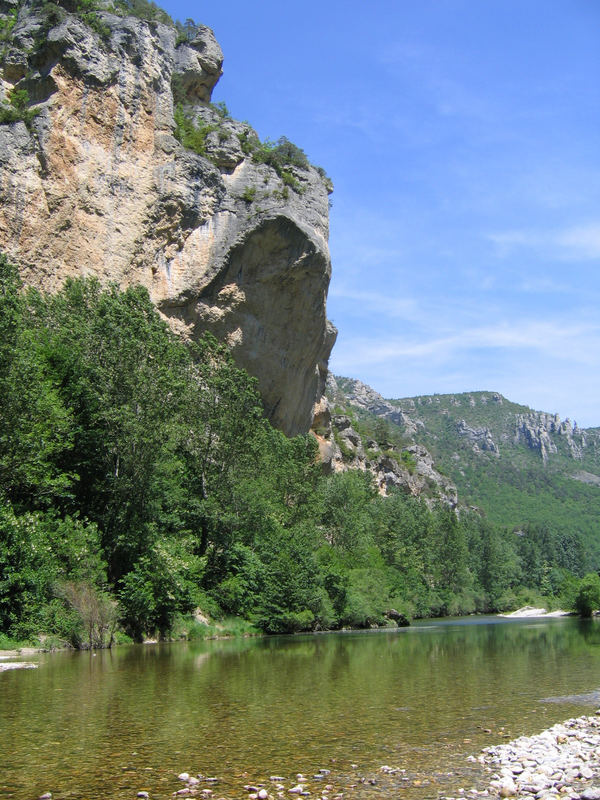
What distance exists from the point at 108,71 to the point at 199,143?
928cm

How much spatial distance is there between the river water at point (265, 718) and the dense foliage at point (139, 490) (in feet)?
13.6

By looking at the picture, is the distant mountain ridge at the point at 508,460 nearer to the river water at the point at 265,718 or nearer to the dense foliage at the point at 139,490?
the dense foliage at the point at 139,490

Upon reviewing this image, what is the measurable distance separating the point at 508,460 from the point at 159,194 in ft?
471

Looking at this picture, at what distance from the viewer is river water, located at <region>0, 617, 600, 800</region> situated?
7.21 metres

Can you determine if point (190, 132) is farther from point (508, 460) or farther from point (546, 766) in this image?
point (508, 460)

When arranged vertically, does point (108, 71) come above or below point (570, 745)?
above

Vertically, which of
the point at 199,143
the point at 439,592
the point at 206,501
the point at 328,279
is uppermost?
the point at 199,143

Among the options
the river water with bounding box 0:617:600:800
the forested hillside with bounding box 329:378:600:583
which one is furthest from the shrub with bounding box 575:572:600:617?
the forested hillside with bounding box 329:378:600:583

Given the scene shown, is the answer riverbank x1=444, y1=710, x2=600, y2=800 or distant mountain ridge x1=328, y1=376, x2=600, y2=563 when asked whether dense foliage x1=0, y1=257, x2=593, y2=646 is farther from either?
distant mountain ridge x1=328, y1=376, x2=600, y2=563

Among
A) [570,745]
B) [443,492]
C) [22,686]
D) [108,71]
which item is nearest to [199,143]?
[108,71]

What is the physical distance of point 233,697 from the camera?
12.5 metres

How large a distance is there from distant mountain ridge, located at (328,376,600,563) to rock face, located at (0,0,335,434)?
66382 mm

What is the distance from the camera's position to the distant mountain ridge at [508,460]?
14138 centimetres

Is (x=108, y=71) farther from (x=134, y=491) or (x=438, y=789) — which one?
(x=438, y=789)
